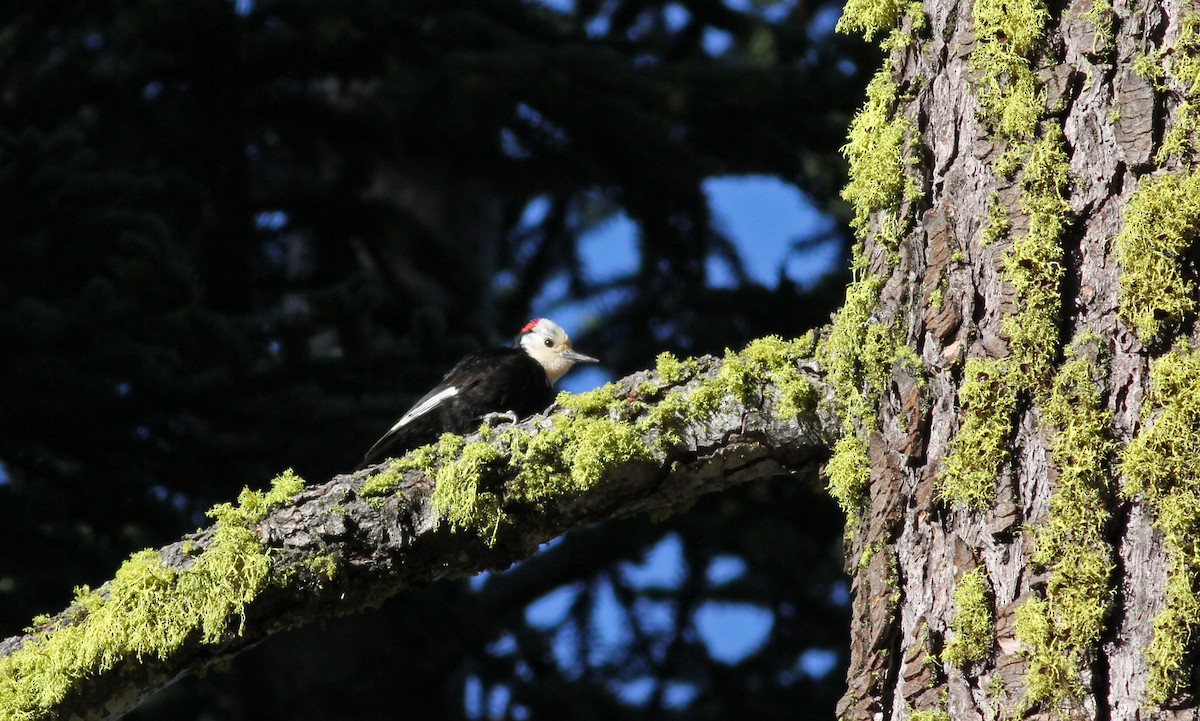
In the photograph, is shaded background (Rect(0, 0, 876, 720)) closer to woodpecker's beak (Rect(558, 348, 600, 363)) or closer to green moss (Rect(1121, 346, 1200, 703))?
woodpecker's beak (Rect(558, 348, 600, 363))

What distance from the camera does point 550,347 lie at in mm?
6078

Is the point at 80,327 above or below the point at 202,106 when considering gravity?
below

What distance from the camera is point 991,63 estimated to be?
2115 mm

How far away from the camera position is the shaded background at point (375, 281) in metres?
4.44

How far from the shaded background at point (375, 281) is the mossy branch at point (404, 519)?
1.01 meters

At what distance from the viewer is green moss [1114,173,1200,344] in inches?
73.6

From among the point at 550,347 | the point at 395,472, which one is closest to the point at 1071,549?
the point at 395,472

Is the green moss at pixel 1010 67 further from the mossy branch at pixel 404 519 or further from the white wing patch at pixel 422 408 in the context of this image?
the white wing patch at pixel 422 408

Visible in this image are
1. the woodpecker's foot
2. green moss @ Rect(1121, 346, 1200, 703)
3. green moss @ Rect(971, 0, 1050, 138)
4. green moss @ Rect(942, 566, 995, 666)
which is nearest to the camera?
green moss @ Rect(1121, 346, 1200, 703)

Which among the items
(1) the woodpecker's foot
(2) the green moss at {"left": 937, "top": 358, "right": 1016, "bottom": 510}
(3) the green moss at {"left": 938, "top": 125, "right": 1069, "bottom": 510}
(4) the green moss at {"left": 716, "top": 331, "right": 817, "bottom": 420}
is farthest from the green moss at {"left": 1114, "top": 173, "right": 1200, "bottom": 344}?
(1) the woodpecker's foot

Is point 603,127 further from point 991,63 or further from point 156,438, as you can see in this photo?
point 991,63

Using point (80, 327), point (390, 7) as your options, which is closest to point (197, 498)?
point (80, 327)

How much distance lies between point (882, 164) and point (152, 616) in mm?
1521

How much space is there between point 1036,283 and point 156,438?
11.1 ft
